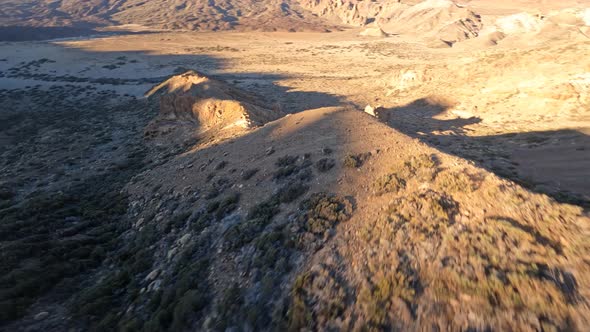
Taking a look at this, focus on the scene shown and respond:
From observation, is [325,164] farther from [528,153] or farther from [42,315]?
[528,153]

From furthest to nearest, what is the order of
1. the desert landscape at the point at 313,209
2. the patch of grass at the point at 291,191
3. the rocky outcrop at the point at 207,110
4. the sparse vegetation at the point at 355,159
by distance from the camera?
1. the rocky outcrop at the point at 207,110
2. the sparse vegetation at the point at 355,159
3. the patch of grass at the point at 291,191
4. the desert landscape at the point at 313,209

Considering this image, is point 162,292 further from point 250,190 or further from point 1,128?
point 1,128

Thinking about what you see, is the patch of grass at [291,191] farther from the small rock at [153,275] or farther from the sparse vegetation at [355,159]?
the small rock at [153,275]

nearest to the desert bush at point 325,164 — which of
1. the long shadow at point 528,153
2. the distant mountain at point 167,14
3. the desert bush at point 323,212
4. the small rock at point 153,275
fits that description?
the desert bush at point 323,212

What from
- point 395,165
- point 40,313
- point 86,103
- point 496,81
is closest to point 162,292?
point 40,313

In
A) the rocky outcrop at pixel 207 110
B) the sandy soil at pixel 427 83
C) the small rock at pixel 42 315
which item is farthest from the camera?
the rocky outcrop at pixel 207 110

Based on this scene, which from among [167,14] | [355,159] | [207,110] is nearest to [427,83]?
[207,110]

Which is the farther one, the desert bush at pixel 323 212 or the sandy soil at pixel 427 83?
the sandy soil at pixel 427 83
